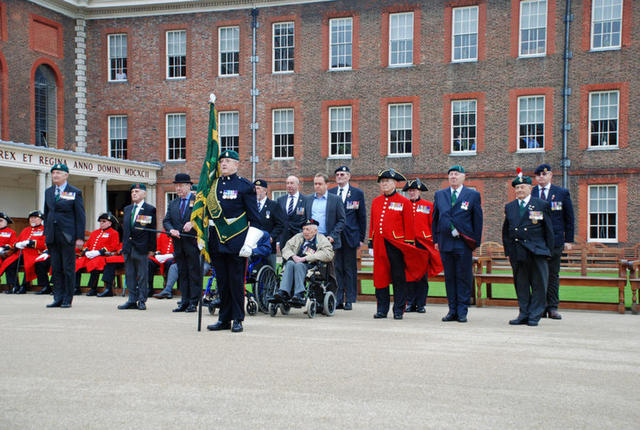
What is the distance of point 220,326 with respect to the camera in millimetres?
8867

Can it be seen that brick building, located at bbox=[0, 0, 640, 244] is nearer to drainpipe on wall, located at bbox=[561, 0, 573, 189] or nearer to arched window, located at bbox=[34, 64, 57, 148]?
drainpipe on wall, located at bbox=[561, 0, 573, 189]

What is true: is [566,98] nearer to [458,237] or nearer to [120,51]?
[458,237]

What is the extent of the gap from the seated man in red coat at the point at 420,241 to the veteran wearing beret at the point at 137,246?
4.17 m

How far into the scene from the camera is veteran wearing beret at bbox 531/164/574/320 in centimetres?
1055

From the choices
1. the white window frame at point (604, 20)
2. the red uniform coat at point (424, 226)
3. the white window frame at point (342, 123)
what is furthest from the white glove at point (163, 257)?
the white window frame at point (604, 20)

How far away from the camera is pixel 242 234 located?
346 inches

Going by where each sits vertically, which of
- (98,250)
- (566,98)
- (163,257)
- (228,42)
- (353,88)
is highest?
(228,42)

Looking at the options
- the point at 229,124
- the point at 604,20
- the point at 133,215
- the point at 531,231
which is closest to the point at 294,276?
the point at 133,215

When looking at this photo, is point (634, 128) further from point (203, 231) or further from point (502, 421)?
point (502, 421)

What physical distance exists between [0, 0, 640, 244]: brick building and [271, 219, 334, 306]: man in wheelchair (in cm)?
1822

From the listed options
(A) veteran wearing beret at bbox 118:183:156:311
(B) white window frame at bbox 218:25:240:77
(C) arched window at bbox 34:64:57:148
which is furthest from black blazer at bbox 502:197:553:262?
(C) arched window at bbox 34:64:57:148

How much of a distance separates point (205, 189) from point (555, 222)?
5.12m

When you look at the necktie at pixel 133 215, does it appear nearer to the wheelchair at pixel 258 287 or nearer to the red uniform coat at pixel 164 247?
the wheelchair at pixel 258 287

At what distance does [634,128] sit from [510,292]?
13.6 meters
